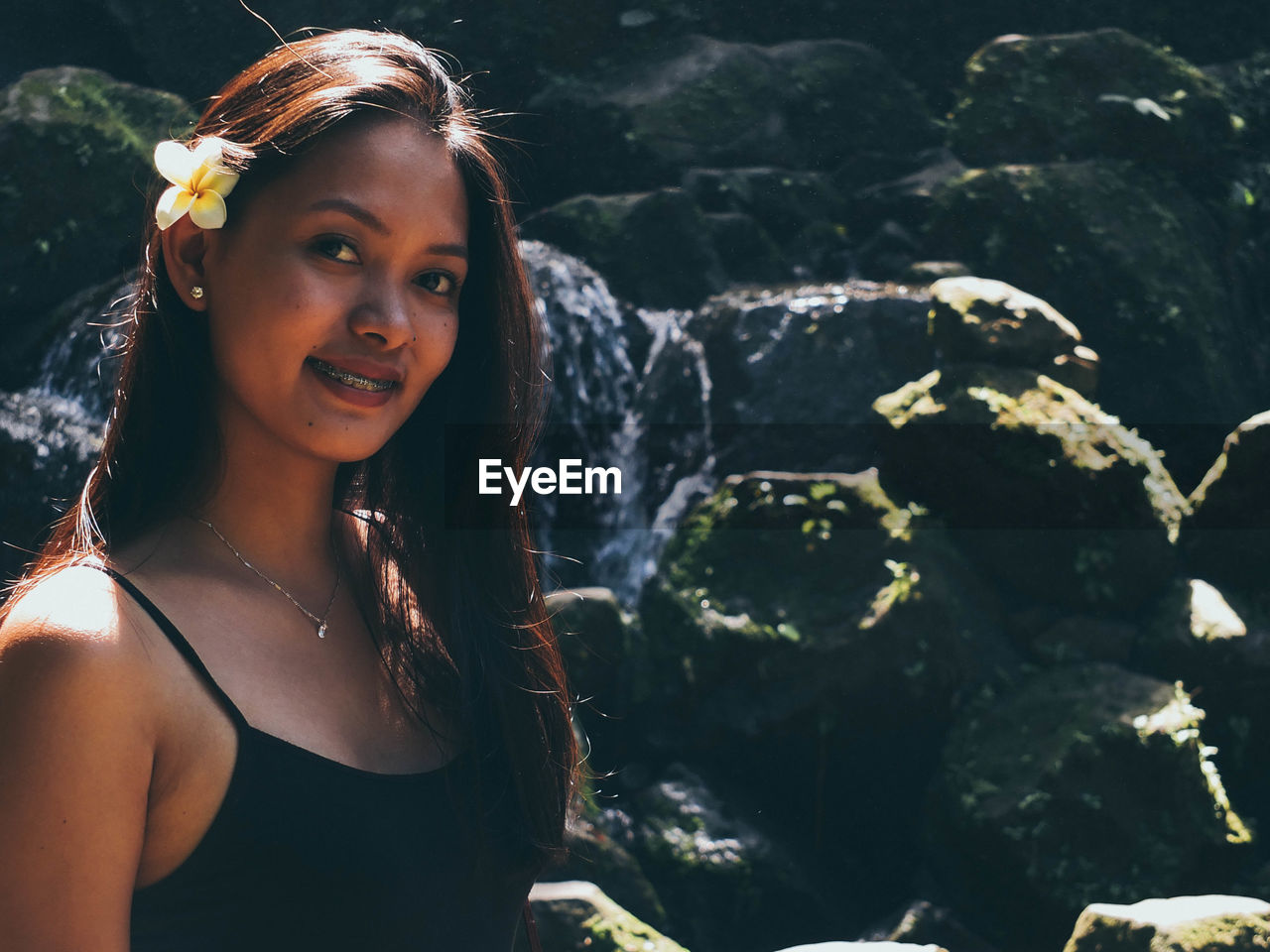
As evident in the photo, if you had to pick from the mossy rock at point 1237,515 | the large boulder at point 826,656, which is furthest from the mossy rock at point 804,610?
the mossy rock at point 1237,515

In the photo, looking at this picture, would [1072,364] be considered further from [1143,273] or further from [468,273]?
[468,273]

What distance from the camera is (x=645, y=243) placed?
7.89m

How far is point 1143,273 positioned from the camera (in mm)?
7223

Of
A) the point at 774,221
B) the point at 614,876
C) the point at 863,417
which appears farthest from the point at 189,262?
the point at 774,221

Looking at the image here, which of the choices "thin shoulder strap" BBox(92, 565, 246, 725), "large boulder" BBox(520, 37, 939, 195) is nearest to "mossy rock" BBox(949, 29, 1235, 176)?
"large boulder" BBox(520, 37, 939, 195)

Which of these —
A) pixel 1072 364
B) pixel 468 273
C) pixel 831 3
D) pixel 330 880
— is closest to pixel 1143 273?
pixel 1072 364

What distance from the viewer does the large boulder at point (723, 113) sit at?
8906 millimetres

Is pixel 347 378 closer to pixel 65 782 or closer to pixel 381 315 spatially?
pixel 381 315

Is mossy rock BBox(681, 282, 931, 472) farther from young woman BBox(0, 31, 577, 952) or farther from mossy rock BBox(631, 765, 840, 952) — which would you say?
young woman BBox(0, 31, 577, 952)

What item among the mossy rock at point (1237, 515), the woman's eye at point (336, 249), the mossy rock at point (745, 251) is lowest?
the mossy rock at point (745, 251)

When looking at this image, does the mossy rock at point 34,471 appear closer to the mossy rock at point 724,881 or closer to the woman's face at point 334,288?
the mossy rock at point 724,881

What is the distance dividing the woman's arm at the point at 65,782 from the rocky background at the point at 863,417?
39.0 inches

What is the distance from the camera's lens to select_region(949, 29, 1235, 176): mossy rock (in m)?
7.98

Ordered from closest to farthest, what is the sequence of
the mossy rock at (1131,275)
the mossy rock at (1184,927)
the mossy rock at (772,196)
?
1. the mossy rock at (1184,927)
2. the mossy rock at (1131,275)
3. the mossy rock at (772,196)
